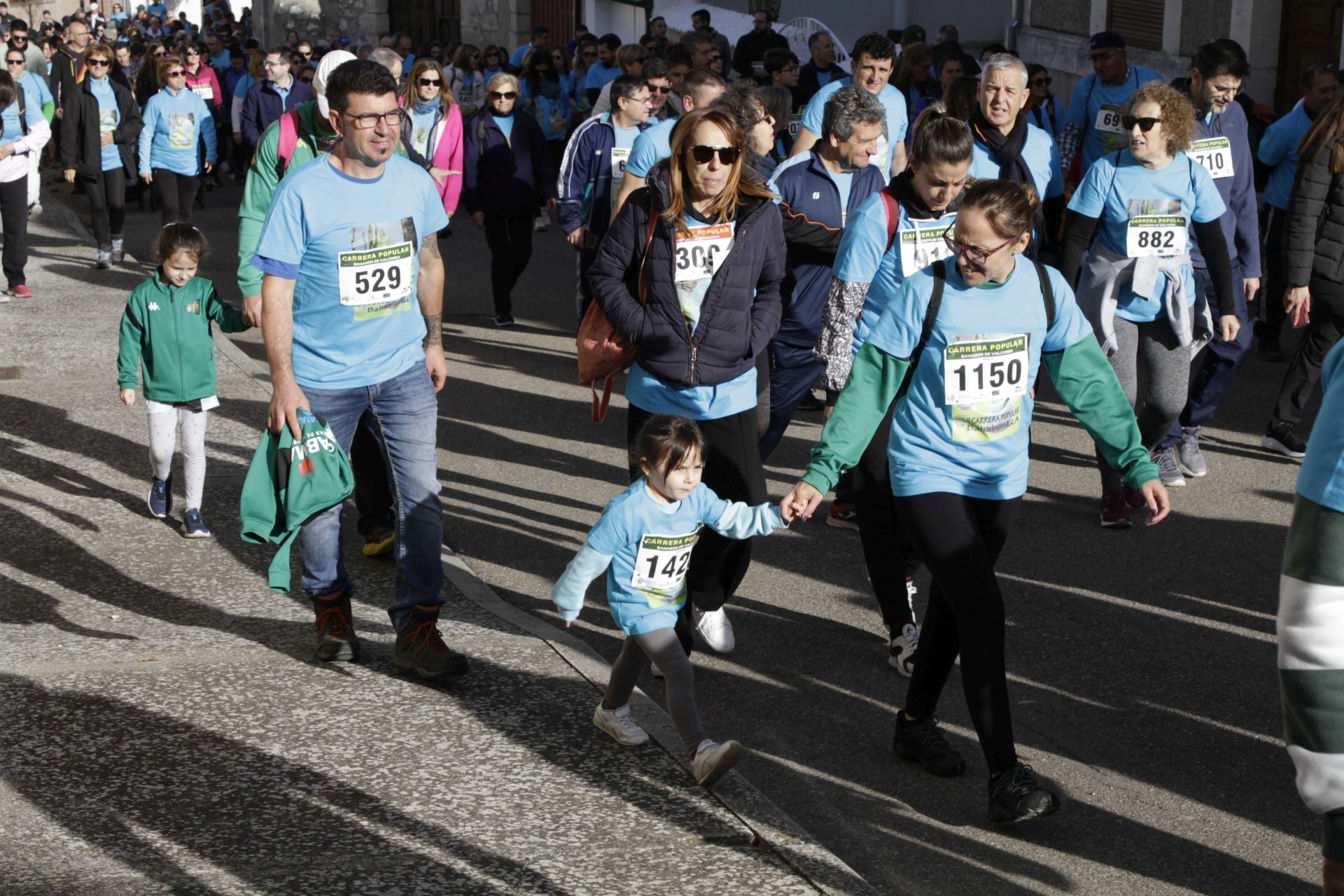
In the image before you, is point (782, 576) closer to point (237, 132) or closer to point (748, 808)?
point (748, 808)

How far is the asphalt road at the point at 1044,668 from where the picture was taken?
4.56 metres

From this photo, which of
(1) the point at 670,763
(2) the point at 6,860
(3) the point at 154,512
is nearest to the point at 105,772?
(2) the point at 6,860

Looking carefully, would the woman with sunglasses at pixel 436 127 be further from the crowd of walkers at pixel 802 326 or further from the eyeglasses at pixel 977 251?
the eyeglasses at pixel 977 251

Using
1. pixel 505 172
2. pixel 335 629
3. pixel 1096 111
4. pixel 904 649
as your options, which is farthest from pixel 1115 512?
pixel 505 172

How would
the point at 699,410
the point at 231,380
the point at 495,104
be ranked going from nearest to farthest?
the point at 699,410 < the point at 231,380 < the point at 495,104

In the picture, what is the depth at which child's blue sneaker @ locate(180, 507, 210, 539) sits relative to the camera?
7.02 m

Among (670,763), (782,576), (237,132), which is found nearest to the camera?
(670,763)

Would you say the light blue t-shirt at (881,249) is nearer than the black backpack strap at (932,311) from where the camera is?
No

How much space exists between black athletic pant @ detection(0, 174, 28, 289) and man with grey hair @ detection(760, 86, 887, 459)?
6902 millimetres

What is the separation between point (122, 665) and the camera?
557cm

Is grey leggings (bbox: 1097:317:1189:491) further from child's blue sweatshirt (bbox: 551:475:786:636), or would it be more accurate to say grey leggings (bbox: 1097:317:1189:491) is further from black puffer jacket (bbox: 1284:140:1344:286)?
child's blue sweatshirt (bbox: 551:475:786:636)

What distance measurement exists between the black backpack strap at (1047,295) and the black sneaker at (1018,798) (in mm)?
1196

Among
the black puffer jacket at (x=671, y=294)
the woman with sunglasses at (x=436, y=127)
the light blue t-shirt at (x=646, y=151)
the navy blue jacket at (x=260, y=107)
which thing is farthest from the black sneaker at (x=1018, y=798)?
the navy blue jacket at (x=260, y=107)

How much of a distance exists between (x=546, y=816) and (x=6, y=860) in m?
1.33
